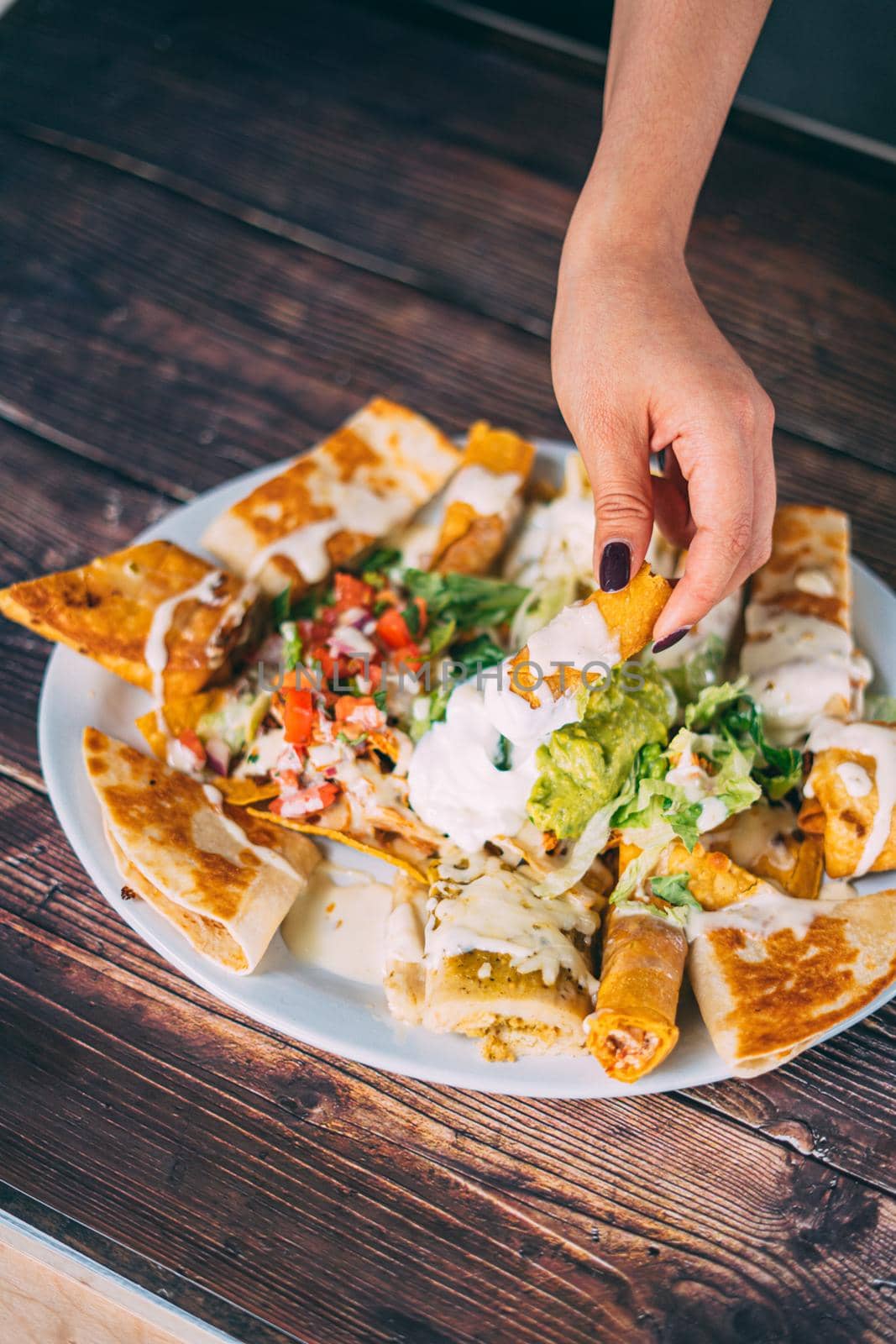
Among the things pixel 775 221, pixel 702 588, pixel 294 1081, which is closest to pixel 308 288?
pixel 775 221

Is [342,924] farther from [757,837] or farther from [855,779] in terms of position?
[855,779]

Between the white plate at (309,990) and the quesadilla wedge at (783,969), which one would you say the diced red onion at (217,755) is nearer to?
the white plate at (309,990)

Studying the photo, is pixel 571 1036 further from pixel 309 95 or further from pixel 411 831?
pixel 309 95

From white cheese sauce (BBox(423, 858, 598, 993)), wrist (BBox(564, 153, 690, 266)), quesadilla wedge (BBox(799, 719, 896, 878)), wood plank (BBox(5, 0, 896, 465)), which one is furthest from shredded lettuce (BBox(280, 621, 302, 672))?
wood plank (BBox(5, 0, 896, 465))

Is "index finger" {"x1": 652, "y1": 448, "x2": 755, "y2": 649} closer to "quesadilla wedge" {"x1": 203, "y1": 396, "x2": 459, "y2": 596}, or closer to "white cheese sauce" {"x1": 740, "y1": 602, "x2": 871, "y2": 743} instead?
"white cheese sauce" {"x1": 740, "y1": 602, "x2": 871, "y2": 743}

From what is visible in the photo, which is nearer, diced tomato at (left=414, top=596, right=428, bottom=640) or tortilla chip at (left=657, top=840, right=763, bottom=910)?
tortilla chip at (left=657, top=840, right=763, bottom=910)

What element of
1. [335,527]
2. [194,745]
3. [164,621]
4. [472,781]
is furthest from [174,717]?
Answer: [472,781]
